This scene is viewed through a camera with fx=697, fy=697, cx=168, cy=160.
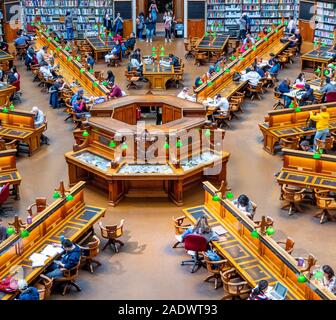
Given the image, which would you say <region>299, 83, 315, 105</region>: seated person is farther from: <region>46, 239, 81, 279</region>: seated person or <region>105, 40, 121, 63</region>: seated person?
<region>46, 239, 81, 279</region>: seated person

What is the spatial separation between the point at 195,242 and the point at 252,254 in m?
1.00

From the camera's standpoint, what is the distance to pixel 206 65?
2642 centimetres

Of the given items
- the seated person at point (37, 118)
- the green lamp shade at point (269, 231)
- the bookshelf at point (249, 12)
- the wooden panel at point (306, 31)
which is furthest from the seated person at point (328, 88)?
the bookshelf at point (249, 12)

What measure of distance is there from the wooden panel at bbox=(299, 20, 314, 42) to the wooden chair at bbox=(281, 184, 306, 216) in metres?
15.7

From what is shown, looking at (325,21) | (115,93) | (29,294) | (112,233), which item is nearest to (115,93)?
(115,93)

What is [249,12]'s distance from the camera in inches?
1169

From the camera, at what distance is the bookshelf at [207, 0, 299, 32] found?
1163 inches

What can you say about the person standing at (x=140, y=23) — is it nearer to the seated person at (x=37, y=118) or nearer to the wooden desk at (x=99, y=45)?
the wooden desk at (x=99, y=45)

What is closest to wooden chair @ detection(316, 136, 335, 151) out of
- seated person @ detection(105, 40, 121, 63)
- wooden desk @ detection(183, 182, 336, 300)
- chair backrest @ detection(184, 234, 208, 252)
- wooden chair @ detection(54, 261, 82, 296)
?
wooden desk @ detection(183, 182, 336, 300)

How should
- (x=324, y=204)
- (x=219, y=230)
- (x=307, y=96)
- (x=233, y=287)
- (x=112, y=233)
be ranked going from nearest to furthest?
(x=233, y=287), (x=219, y=230), (x=112, y=233), (x=324, y=204), (x=307, y=96)

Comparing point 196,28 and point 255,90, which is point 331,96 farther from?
point 196,28

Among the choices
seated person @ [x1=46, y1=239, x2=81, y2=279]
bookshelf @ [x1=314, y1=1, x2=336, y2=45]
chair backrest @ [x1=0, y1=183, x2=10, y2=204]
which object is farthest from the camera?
bookshelf @ [x1=314, y1=1, x2=336, y2=45]

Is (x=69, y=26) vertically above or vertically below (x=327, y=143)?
above

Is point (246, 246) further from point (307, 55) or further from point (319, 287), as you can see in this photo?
point (307, 55)
